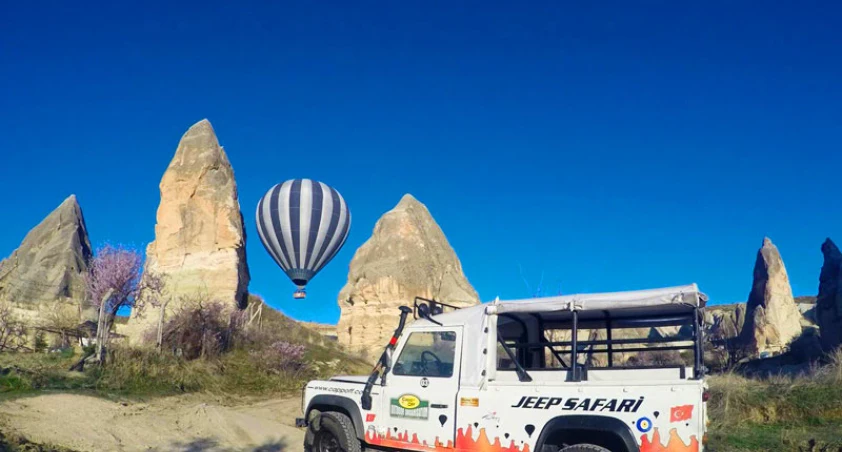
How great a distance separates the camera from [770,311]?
57.1m

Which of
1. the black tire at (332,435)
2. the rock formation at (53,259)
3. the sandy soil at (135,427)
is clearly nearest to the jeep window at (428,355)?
the black tire at (332,435)

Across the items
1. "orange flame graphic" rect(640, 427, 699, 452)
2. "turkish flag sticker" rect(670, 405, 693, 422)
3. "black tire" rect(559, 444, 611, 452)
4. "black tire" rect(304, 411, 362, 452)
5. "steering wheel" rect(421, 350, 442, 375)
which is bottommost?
"black tire" rect(304, 411, 362, 452)

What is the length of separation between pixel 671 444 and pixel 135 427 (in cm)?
946

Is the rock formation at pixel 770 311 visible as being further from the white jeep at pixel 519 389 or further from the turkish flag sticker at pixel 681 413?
the turkish flag sticker at pixel 681 413

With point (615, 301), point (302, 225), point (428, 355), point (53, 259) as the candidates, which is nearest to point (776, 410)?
point (615, 301)

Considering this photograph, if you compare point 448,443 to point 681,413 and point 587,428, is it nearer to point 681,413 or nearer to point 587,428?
point 587,428

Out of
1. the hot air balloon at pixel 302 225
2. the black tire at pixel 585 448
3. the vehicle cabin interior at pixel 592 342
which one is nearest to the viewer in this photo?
the black tire at pixel 585 448

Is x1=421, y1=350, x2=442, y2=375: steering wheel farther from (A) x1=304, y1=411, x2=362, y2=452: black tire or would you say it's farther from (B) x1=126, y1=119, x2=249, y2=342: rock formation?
(B) x1=126, y1=119, x2=249, y2=342: rock formation

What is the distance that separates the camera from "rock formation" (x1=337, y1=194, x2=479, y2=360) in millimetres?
42562

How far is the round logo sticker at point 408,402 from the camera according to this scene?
8.06m

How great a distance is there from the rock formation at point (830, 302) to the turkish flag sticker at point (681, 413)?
122 ft

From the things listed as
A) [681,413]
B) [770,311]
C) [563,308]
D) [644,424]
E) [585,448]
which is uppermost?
[770,311]

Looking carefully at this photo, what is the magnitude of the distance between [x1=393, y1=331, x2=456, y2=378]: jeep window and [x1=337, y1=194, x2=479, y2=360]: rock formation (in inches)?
1261

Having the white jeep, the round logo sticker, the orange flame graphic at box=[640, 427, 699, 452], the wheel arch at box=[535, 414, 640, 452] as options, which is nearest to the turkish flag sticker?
the white jeep
